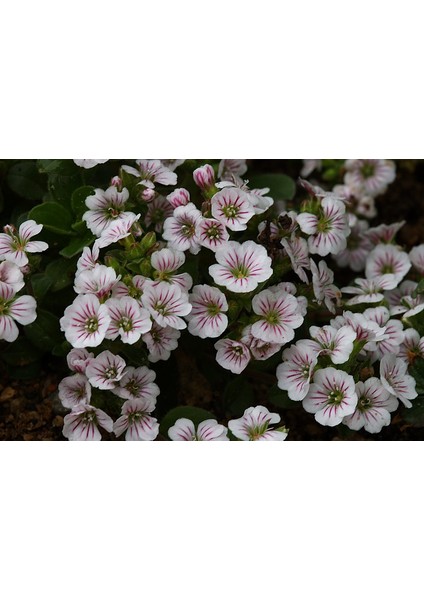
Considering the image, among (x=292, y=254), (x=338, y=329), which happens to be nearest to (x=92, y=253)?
(x=292, y=254)

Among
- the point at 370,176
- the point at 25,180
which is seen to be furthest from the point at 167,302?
the point at 370,176

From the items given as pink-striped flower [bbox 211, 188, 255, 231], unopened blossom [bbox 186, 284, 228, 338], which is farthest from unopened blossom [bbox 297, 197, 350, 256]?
unopened blossom [bbox 186, 284, 228, 338]

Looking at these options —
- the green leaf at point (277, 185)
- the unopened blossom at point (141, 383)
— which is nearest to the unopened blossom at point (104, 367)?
the unopened blossom at point (141, 383)

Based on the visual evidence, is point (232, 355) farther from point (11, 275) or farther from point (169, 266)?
point (11, 275)

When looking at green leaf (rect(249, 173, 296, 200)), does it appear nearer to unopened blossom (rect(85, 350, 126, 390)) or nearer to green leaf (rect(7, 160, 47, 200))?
green leaf (rect(7, 160, 47, 200))

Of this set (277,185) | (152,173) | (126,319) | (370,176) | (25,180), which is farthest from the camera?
(370,176)

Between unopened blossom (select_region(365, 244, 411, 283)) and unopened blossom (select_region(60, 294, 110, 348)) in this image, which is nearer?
unopened blossom (select_region(60, 294, 110, 348))
